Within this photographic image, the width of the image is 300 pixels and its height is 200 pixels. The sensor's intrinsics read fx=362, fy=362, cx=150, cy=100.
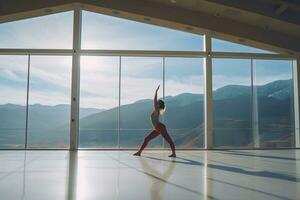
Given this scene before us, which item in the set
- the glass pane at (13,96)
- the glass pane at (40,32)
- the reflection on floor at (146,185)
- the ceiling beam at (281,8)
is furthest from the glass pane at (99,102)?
the reflection on floor at (146,185)

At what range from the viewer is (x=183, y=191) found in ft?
9.77

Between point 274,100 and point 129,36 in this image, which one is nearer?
point 129,36

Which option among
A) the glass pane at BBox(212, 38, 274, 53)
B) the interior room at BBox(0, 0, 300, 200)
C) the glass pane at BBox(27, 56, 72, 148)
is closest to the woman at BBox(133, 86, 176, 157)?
the interior room at BBox(0, 0, 300, 200)

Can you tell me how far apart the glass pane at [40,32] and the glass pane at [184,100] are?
9.55ft

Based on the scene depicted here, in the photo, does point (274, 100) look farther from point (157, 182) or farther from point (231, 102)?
point (157, 182)

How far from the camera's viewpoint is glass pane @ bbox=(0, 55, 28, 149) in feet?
32.6

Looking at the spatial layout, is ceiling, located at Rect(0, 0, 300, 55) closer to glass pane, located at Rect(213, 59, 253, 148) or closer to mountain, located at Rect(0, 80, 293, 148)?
glass pane, located at Rect(213, 59, 253, 148)

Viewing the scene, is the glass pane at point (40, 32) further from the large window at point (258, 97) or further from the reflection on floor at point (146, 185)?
the reflection on floor at point (146, 185)

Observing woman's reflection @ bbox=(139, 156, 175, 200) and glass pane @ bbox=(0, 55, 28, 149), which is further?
glass pane @ bbox=(0, 55, 28, 149)

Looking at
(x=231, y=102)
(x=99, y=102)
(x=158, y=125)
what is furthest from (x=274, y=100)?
(x=158, y=125)

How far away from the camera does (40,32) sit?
988cm

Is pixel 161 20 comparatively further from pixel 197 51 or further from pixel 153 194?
pixel 153 194

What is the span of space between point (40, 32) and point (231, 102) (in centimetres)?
660

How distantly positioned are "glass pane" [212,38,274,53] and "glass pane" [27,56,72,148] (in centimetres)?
402
